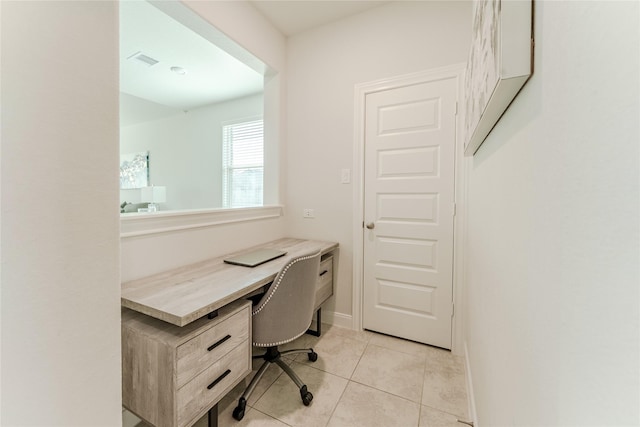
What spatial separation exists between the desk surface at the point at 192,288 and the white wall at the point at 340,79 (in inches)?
33.6

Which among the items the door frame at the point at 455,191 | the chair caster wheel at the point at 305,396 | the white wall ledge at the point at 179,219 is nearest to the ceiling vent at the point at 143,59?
the white wall ledge at the point at 179,219

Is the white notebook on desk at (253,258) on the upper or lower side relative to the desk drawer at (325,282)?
upper

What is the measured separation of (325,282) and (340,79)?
1.83 metres

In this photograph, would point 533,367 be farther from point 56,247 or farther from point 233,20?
point 233,20

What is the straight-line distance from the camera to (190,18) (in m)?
1.75

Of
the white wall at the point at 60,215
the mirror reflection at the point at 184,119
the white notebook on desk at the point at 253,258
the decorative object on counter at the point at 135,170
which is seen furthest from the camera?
the decorative object on counter at the point at 135,170

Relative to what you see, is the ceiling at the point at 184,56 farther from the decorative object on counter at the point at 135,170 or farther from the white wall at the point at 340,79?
the decorative object on counter at the point at 135,170

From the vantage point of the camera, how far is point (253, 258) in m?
1.80

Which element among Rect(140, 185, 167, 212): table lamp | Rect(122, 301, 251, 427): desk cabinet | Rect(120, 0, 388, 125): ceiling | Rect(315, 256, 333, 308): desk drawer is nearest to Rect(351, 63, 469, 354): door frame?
Rect(315, 256, 333, 308): desk drawer

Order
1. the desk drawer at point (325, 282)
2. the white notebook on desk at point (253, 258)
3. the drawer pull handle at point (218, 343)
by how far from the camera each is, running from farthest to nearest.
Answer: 1. the desk drawer at point (325, 282)
2. the white notebook on desk at point (253, 258)
3. the drawer pull handle at point (218, 343)

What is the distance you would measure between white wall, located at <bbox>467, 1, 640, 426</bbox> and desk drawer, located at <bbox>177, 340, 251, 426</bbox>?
3.53ft

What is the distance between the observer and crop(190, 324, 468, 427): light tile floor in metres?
1.42

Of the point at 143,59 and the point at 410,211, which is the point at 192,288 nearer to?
the point at 410,211

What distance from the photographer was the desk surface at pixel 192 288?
104 cm
